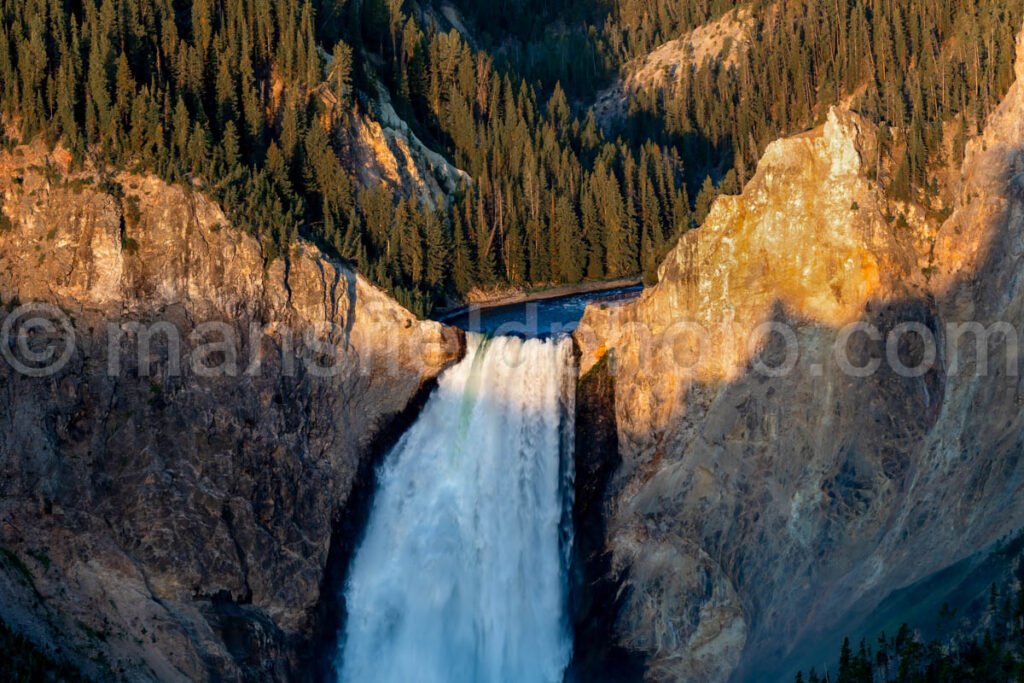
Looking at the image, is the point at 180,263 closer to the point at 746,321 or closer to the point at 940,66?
the point at 746,321

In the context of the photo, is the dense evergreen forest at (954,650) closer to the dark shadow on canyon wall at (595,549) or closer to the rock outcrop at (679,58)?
the dark shadow on canyon wall at (595,549)

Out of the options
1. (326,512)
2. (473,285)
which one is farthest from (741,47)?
(326,512)

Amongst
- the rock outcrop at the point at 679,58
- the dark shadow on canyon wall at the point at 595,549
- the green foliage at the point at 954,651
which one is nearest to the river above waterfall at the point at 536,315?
the dark shadow on canyon wall at the point at 595,549

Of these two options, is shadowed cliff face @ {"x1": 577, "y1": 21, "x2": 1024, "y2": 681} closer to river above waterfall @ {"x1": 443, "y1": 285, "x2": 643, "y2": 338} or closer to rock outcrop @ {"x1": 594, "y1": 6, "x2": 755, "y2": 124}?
river above waterfall @ {"x1": 443, "y1": 285, "x2": 643, "y2": 338}
